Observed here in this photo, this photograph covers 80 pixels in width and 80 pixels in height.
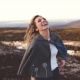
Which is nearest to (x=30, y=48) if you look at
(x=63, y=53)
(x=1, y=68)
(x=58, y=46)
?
(x=58, y=46)

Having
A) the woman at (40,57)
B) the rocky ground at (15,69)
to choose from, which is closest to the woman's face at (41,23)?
the woman at (40,57)

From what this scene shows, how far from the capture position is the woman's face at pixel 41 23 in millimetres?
1639

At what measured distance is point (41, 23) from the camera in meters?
1.67

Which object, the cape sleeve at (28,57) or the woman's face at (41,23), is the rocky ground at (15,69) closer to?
the cape sleeve at (28,57)

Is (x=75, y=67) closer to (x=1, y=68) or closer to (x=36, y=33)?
(x=1, y=68)

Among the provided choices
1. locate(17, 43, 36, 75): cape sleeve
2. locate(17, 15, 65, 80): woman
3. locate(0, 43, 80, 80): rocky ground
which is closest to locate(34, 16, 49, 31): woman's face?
locate(17, 15, 65, 80): woman

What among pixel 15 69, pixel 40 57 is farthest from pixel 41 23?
pixel 15 69

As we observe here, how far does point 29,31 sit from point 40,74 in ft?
1.67

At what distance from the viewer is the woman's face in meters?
1.64

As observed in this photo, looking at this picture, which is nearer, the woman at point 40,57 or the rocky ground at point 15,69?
the woman at point 40,57

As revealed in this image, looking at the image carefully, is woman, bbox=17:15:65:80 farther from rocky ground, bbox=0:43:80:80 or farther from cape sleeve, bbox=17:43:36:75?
rocky ground, bbox=0:43:80:80

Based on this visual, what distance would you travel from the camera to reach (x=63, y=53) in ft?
6.01

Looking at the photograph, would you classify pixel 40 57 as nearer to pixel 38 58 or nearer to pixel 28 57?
pixel 38 58

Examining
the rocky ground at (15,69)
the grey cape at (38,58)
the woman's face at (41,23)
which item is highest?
the woman's face at (41,23)
